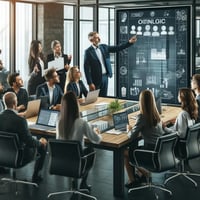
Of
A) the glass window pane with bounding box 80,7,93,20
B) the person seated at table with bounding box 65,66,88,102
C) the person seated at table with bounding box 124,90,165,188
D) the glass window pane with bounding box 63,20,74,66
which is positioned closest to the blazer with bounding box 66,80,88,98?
the person seated at table with bounding box 65,66,88,102

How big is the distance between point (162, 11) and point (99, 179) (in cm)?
471

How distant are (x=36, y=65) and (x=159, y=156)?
16.7 ft

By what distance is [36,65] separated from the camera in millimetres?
9359

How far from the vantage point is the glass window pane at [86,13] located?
415 inches

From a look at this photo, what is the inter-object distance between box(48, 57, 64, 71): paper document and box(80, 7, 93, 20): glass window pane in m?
1.51

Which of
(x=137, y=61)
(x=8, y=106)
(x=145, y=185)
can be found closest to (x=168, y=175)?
(x=145, y=185)

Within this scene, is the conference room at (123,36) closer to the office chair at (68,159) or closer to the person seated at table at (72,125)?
the person seated at table at (72,125)

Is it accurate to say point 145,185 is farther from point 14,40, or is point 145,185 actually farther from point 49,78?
point 14,40

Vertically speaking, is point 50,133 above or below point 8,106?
below

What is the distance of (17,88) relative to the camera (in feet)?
22.1

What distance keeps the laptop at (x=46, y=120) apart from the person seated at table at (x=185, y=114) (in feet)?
4.96

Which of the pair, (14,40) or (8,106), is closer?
(8,106)

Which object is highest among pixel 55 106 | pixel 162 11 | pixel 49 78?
pixel 162 11

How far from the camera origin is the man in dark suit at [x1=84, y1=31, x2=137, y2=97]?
9.16 meters
